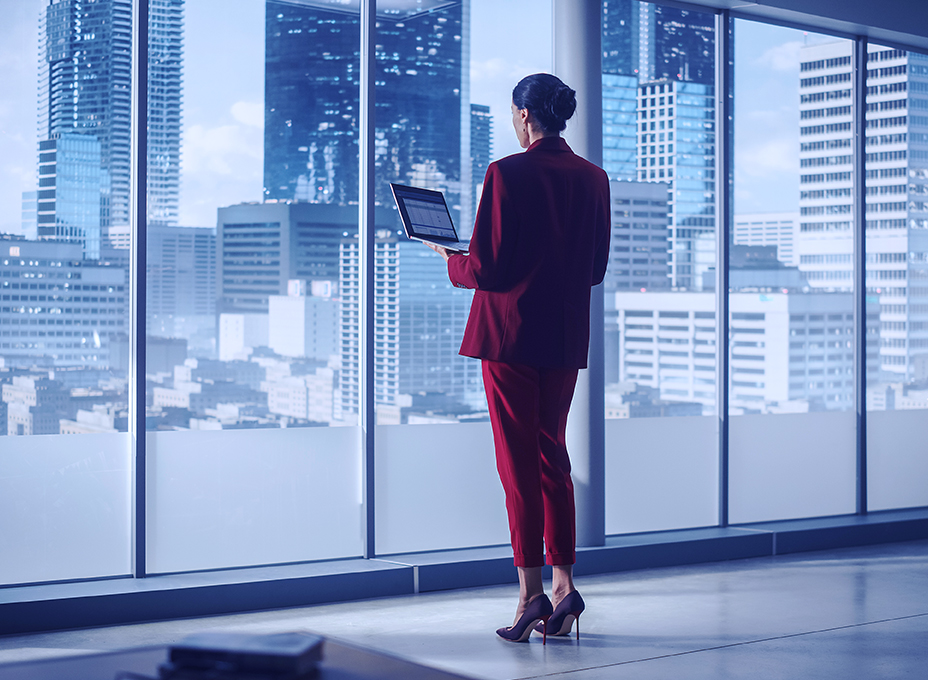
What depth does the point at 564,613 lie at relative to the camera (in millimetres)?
3084

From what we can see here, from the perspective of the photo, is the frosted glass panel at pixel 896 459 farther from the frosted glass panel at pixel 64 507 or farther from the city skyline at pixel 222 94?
the frosted glass panel at pixel 64 507

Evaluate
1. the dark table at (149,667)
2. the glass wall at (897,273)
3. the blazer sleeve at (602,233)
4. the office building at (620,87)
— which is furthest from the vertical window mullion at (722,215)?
the dark table at (149,667)

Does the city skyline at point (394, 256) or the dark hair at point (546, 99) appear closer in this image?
the dark hair at point (546, 99)

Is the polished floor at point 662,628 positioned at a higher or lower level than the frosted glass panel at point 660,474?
lower

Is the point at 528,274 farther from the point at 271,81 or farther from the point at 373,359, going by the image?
the point at 271,81

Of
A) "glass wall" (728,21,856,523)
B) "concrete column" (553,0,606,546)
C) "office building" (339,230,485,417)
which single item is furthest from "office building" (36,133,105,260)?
"glass wall" (728,21,856,523)

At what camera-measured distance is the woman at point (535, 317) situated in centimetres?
305

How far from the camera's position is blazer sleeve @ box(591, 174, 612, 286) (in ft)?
10.6

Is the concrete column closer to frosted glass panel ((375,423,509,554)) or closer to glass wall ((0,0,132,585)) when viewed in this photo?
frosted glass panel ((375,423,509,554))

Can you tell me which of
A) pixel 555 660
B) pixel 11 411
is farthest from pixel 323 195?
pixel 555 660

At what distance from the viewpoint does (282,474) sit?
3.89m

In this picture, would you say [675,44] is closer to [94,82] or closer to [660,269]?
[660,269]

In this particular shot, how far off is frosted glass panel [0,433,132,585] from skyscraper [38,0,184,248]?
2.39 ft

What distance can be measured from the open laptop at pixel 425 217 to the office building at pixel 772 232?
81.9 inches
